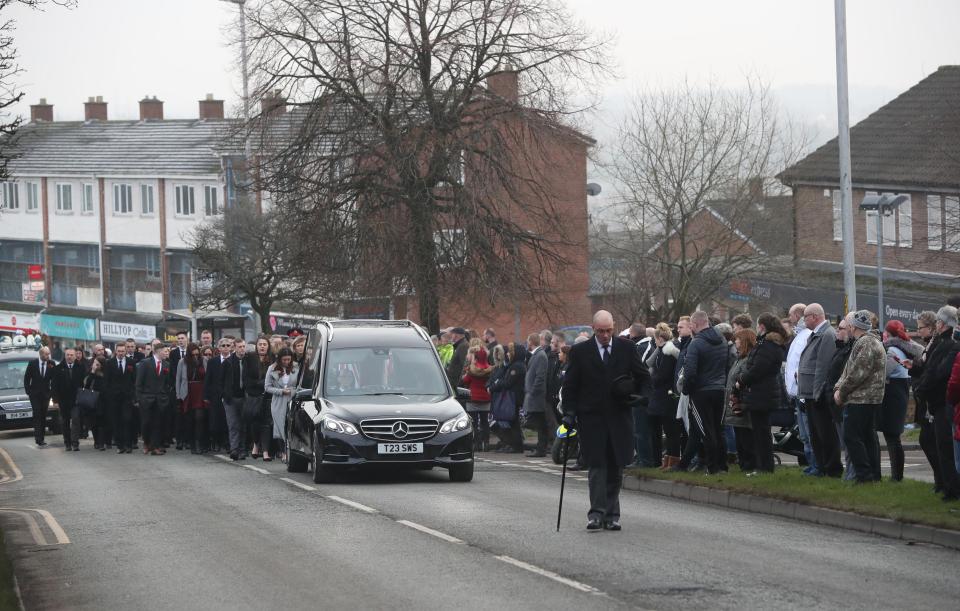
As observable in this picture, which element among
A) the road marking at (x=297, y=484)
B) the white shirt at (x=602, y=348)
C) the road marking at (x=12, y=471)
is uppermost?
the white shirt at (x=602, y=348)

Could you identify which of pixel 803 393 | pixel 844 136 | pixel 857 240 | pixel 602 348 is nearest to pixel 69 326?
pixel 857 240

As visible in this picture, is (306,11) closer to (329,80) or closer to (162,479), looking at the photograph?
(329,80)

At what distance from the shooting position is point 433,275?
111ft

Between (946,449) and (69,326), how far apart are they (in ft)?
235

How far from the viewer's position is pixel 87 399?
89.8 ft

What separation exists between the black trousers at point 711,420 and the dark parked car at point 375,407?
9.73 feet

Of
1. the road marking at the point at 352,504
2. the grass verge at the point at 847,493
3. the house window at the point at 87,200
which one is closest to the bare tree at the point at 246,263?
the house window at the point at 87,200

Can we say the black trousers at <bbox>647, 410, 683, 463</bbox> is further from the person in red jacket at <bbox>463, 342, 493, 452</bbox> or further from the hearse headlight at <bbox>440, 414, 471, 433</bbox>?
the person in red jacket at <bbox>463, 342, 493, 452</bbox>

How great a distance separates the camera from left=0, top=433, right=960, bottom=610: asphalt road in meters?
9.43

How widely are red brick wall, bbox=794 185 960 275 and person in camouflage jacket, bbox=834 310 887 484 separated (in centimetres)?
3293

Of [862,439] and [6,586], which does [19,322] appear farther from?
[6,586]

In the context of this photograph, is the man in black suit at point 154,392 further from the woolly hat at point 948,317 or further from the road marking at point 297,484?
the woolly hat at point 948,317

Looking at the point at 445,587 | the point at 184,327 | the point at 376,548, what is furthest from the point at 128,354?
the point at 184,327

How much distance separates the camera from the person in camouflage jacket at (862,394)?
46.4 feet
